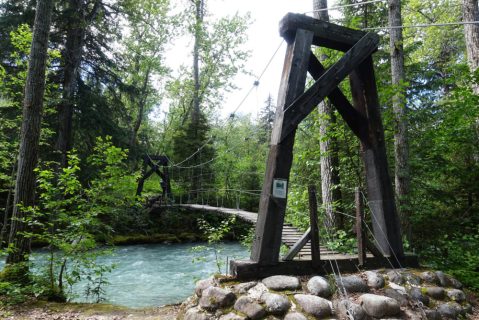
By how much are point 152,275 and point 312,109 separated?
511 cm

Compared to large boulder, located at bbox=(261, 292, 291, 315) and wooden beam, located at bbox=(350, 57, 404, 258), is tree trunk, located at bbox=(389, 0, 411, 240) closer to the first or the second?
wooden beam, located at bbox=(350, 57, 404, 258)

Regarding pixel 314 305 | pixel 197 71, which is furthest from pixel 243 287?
pixel 197 71

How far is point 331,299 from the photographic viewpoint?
81.4 inches

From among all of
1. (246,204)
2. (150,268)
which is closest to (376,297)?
(150,268)

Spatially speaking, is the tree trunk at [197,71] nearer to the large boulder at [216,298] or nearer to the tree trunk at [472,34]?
the tree trunk at [472,34]

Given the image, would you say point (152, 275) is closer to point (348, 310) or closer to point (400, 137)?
point (348, 310)

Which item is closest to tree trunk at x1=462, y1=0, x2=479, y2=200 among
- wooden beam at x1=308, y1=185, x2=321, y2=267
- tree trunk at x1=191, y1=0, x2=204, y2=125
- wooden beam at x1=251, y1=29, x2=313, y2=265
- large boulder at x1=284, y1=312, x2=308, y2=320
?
wooden beam at x1=308, y1=185, x2=321, y2=267

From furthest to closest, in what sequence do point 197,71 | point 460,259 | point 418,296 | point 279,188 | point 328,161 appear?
point 197,71 → point 328,161 → point 460,259 → point 279,188 → point 418,296

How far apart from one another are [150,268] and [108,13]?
284 inches

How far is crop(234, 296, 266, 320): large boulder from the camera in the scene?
1.85m

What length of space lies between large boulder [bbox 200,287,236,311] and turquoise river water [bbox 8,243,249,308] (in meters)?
0.89

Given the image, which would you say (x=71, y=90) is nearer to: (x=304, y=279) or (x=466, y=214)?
(x=304, y=279)

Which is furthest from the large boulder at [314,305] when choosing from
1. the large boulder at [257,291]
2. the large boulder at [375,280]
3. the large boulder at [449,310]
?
the large boulder at [449,310]

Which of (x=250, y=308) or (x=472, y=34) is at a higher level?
(x=472, y=34)
